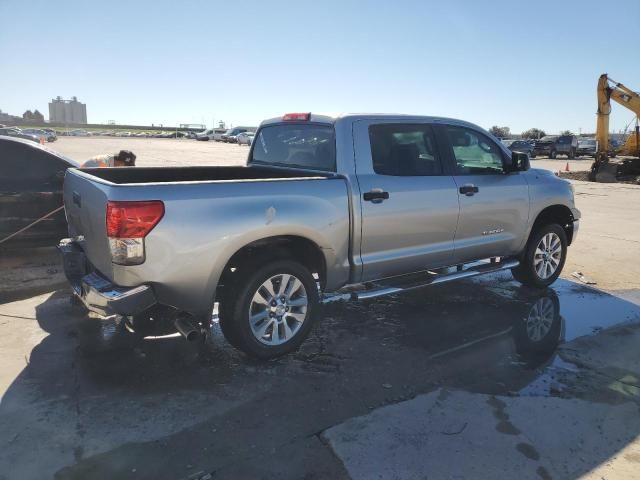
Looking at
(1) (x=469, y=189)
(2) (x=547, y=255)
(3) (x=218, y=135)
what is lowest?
(2) (x=547, y=255)

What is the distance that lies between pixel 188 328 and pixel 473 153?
3397 mm

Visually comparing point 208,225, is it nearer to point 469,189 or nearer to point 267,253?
point 267,253

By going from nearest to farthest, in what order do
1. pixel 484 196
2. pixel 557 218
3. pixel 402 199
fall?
pixel 402 199 → pixel 484 196 → pixel 557 218

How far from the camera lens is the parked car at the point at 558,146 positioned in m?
37.9

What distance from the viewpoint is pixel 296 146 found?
16.3 feet

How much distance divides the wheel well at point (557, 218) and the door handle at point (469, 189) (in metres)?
1.25

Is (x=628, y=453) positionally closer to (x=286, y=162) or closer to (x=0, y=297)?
(x=286, y=162)

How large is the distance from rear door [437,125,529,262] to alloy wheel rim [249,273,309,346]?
1864mm

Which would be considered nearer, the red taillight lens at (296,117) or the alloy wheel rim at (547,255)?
the red taillight lens at (296,117)

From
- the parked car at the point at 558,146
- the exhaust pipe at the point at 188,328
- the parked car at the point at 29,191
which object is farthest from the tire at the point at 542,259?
the parked car at the point at 558,146

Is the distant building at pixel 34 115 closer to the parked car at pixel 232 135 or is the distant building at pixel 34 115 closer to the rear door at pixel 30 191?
the parked car at pixel 232 135

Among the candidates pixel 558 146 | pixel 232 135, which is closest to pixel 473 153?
pixel 558 146

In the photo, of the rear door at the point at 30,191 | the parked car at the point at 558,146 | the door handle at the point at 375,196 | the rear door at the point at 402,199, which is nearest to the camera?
the door handle at the point at 375,196

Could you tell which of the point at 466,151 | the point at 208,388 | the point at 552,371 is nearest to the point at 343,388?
the point at 208,388
